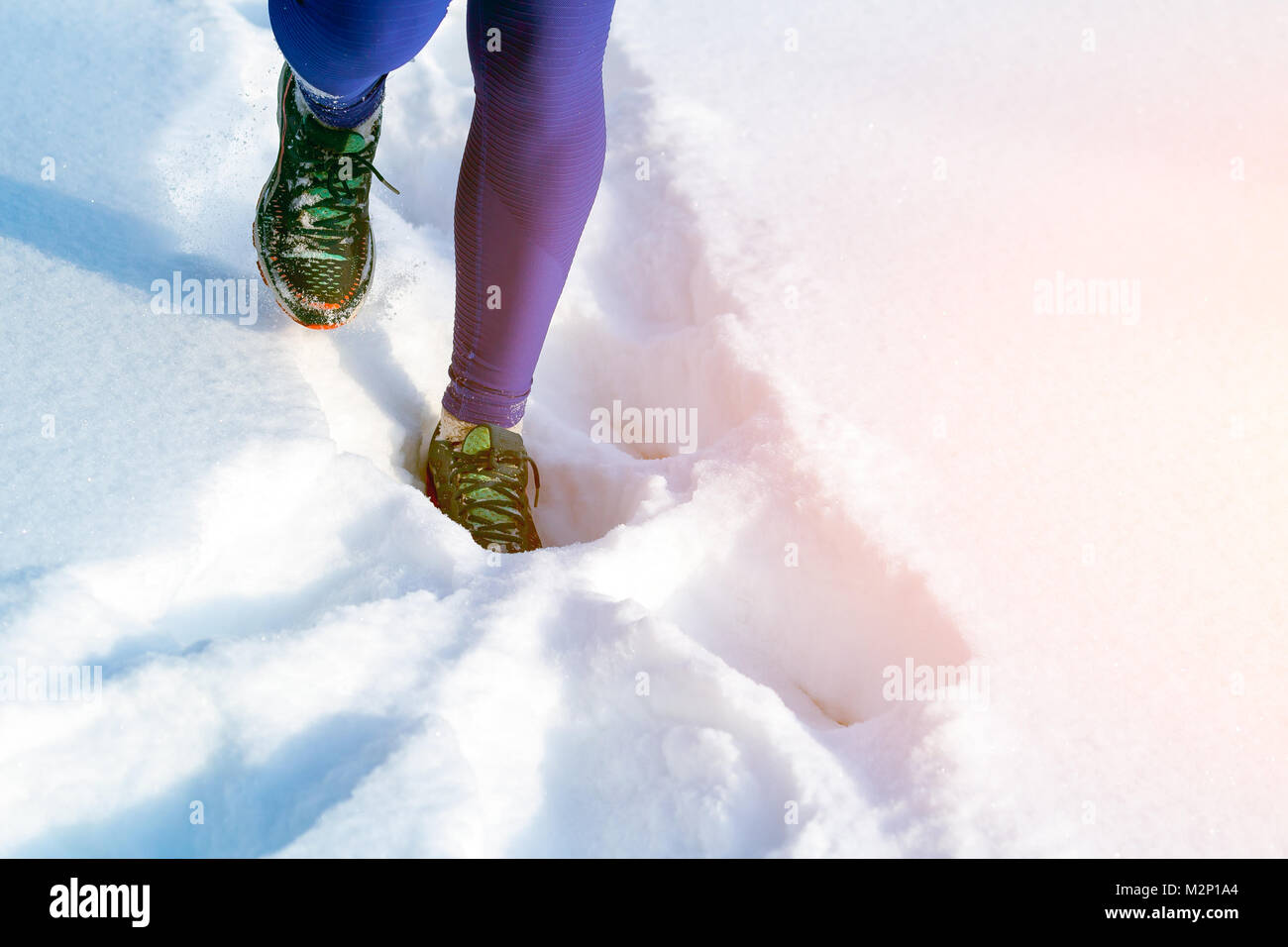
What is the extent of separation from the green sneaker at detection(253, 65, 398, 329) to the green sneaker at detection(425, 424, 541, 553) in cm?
24

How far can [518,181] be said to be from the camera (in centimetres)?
112

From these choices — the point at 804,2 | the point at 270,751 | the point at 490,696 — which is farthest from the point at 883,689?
the point at 804,2

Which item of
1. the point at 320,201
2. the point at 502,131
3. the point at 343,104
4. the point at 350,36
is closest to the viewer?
the point at 350,36

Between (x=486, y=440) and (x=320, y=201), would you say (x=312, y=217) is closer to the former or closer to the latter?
(x=320, y=201)

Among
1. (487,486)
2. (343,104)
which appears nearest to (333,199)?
(343,104)

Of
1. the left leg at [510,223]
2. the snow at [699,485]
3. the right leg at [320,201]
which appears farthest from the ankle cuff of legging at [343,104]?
the snow at [699,485]

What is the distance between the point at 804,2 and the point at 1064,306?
101 centimetres

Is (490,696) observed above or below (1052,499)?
below

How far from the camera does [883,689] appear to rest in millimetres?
1058

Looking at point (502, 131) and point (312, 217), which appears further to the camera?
point (312, 217)

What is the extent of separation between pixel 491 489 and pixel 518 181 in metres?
0.35

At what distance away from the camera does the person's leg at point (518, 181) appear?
1025mm
